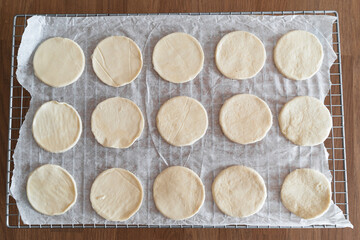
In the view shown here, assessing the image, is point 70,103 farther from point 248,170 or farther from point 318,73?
point 318,73

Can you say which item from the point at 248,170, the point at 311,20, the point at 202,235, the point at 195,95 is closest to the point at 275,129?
the point at 248,170

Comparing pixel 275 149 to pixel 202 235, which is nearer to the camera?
pixel 275 149

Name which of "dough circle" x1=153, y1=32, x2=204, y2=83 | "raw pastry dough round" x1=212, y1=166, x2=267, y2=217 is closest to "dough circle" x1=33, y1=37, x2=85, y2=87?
"dough circle" x1=153, y1=32, x2=204, y2=83

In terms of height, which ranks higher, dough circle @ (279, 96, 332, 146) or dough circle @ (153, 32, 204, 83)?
dough circle @ (153, 32, 204, 83)

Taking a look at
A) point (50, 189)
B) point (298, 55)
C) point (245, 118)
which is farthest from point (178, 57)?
point (50, 189)

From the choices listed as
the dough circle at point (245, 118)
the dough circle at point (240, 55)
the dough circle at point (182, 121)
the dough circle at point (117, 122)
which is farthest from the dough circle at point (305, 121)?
the dough circle at point (117, 122)

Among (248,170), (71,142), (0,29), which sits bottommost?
(248,170)

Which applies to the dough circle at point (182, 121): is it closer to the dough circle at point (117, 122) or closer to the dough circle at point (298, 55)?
the dough circle at point (117, 122)

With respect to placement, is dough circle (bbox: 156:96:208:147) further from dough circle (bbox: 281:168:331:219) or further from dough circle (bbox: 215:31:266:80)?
dough circle (bbox: 281:168:331:219)
